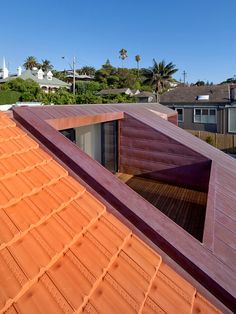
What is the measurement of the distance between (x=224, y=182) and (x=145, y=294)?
3580 millimetres

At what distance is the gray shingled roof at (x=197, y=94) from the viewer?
28.2 meters

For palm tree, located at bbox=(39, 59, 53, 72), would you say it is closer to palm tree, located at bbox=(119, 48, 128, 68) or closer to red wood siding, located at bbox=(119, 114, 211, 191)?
palm tree, located at bbox=(119, 48, 128, 68)

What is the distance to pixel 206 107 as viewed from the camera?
28.8m

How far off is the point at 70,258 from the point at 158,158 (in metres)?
6.54

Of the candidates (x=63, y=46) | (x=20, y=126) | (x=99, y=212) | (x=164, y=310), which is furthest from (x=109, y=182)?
(x=63, y=46)

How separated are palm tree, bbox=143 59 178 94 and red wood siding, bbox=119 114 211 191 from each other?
38.4 metres

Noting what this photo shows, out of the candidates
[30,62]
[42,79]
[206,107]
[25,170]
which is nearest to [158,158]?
[25,170]

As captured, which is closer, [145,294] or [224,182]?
[145,294]

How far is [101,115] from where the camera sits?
7.60m

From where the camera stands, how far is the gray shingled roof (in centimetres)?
2819

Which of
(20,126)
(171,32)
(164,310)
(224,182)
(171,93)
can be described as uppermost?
(171,32)

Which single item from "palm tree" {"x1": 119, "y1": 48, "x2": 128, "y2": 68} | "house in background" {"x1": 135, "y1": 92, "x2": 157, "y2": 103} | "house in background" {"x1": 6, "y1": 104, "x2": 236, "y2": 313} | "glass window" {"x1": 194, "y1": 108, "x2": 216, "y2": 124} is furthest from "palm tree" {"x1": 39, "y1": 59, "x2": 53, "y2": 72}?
"house in background" {"x1": 6, "y1": 104, "x2": 236, "y2": 313}

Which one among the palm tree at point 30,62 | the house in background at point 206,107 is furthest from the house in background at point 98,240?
the palm tree at point 30,62

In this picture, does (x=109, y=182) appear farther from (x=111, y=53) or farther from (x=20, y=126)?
(x=111, y=53)
